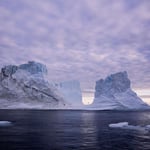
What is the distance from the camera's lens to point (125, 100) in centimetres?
17300

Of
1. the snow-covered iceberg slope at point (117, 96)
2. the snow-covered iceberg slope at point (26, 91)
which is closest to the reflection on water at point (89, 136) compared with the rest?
the snow-covered iceberg slope at point (26, 91)

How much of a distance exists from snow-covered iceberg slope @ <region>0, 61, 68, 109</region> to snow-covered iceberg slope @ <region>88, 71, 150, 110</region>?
122 feet

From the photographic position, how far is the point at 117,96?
17475cm

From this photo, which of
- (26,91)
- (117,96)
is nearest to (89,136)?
(26,91)

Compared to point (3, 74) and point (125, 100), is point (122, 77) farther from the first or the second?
point (3, 74)

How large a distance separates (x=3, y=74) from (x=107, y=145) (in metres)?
125

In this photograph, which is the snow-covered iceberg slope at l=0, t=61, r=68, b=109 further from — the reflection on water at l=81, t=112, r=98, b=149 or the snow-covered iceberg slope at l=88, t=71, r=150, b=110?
the reflection on water at l=81, t=112, r=98, b=149

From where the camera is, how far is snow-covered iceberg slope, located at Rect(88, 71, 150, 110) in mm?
170625

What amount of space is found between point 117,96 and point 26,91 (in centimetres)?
6723

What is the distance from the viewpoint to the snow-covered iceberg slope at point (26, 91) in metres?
136

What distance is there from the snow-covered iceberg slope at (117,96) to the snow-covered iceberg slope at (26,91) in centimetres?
3726

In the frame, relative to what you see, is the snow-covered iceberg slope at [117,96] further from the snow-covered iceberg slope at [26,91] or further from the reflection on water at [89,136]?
the reflection on water at [89,136]

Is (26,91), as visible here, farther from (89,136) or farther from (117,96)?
(89,136)

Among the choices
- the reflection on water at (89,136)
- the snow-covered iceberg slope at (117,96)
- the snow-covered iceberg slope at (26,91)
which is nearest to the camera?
the reflection on water at (89,136)
